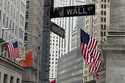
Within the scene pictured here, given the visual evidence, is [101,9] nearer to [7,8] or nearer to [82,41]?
[7,8]

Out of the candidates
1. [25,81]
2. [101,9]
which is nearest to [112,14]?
[25,81]

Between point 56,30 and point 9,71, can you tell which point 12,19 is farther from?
point 56,30

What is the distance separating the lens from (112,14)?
1037 inches

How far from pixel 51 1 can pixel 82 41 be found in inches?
442

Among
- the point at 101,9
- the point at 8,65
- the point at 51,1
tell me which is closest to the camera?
the point at 51,1

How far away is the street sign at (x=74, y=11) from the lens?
19359 mm

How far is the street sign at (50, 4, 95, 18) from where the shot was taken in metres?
19.4

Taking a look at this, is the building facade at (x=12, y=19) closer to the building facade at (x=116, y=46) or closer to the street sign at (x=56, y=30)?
the building facade at (x=116, y=46)

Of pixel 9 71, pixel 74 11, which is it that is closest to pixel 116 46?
pixel 74 11

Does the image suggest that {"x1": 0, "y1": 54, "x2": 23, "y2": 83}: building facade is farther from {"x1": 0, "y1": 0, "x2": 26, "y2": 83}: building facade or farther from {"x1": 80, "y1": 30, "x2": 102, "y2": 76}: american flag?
{"x1": 80, "y1": 30, "x2": 102, "y2": 76}: american flag

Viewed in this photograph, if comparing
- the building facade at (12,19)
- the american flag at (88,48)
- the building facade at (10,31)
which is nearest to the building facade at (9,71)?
the building facade at (10,31)

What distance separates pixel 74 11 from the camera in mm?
19438

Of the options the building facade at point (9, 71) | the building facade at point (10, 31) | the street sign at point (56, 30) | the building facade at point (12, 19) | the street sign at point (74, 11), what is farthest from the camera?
the building facade at point (12, 19)

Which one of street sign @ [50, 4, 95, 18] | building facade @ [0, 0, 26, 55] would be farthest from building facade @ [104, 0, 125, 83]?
building facade @ [0, 0, 26, 55]
